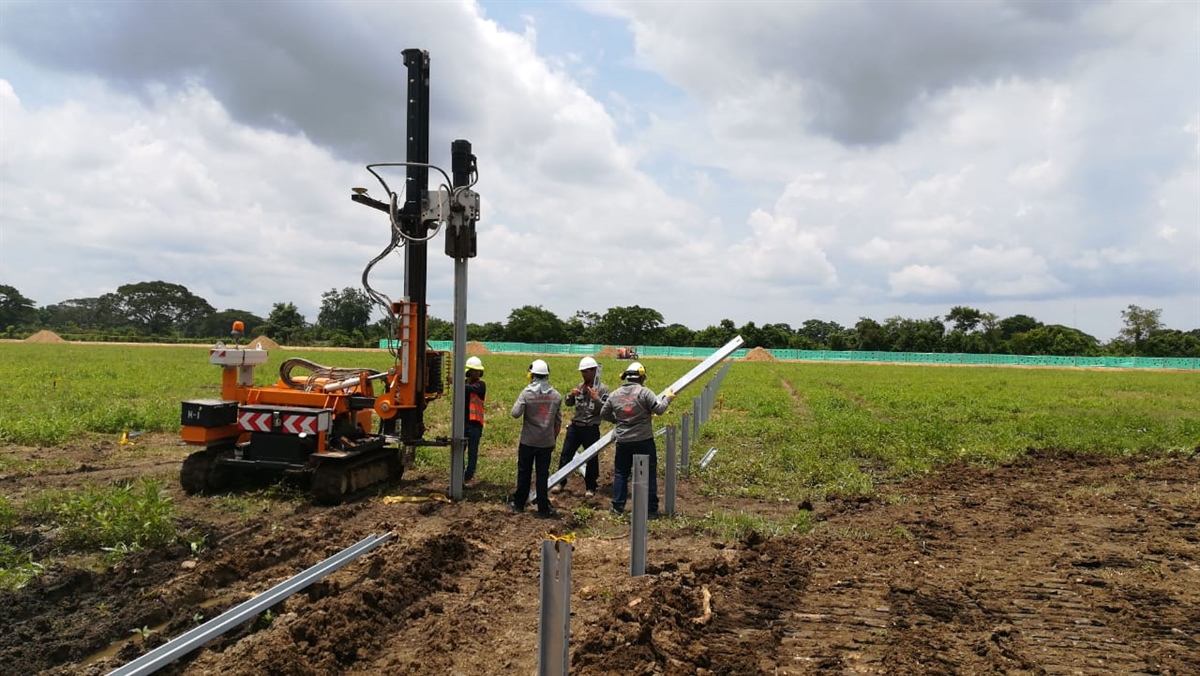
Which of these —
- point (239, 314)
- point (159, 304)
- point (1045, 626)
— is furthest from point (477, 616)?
point (159, 304)

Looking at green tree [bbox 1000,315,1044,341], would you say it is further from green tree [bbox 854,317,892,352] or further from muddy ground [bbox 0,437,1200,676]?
muddy ground [bbox 0,437,1200,676]

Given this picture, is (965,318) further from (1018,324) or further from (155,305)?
(155,305)

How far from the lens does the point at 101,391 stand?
2245cm

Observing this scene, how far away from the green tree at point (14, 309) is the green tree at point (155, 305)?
34.2 feet

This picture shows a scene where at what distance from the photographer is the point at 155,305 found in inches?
4333

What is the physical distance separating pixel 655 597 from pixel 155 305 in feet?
404

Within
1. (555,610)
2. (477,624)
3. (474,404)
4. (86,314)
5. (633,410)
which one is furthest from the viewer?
(86,314)

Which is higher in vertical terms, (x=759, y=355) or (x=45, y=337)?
(x=45, y=337)

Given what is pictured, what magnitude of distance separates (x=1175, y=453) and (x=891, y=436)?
16.2ft

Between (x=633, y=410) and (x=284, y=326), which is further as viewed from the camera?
(x=284, y=326)

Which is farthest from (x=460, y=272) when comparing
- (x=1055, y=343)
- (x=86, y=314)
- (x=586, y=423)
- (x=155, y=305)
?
(x=86, y=314)

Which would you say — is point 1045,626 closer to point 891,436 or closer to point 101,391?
point 891,436

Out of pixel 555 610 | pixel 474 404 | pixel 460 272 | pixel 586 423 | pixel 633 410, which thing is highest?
pixel 460 272


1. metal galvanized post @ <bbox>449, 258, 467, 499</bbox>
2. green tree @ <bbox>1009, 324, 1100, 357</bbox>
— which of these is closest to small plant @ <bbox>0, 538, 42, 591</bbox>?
metal galvanized post @ <bbox>449, 258, 467, 499</bbox>
